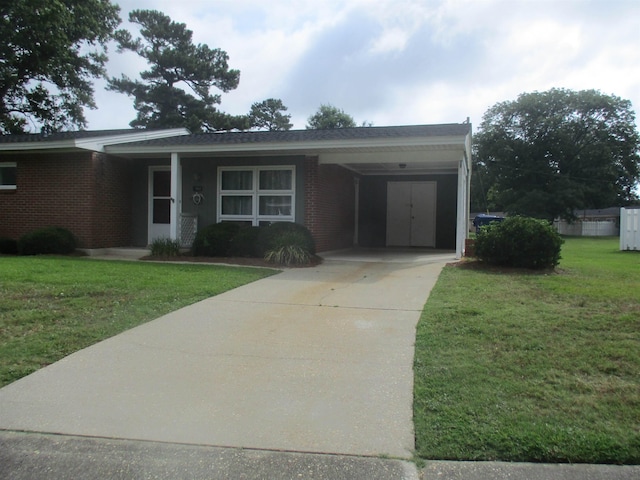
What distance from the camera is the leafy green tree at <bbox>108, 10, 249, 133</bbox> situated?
1394 inches

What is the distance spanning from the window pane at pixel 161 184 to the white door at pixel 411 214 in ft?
24.5

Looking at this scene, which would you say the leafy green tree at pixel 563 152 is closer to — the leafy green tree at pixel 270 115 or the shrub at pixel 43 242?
the leafy green tree at pixel 270 115

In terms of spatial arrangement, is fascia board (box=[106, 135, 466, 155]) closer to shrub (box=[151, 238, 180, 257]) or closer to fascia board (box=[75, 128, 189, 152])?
fascia board (box=[75, 128, 189, 152])

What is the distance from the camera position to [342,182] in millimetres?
15836

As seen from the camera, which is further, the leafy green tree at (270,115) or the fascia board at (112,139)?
the leafy green tree at (270,115)

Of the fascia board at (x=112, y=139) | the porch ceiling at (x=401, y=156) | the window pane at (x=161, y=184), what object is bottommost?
the window pane at (x=161, y=184)

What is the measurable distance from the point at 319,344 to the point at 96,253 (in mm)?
9724

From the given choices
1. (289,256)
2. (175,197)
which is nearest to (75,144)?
(175,197)

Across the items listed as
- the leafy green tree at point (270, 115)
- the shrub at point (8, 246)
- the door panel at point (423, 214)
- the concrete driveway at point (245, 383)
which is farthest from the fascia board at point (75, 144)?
the leafy green tree at point (270, 115)

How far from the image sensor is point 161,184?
14766mm

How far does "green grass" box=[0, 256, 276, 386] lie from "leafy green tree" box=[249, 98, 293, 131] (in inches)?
1322

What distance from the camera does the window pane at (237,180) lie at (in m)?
13.9

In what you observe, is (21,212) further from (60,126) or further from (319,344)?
(60,126)

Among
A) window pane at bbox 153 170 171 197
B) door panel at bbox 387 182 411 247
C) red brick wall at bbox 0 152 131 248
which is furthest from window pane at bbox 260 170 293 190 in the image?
door panel at bbox 387 182 411 247
